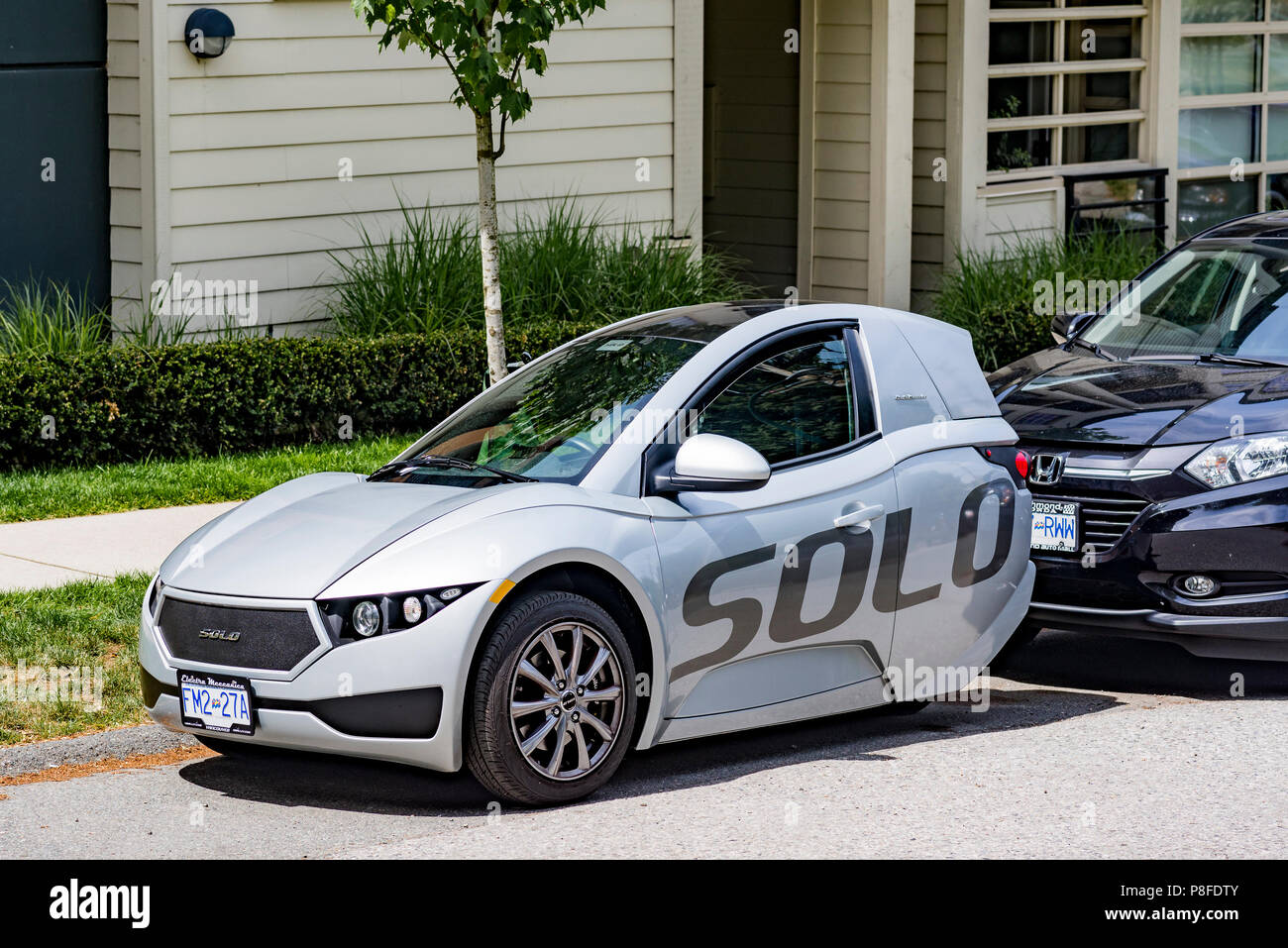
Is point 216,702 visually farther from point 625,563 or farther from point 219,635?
point 625,563

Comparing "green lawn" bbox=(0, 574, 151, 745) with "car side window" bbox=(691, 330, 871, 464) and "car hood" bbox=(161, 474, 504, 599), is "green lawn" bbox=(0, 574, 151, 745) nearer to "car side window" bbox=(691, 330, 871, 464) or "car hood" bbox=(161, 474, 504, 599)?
"car hood" bbox=(161, 474, 504, 599)

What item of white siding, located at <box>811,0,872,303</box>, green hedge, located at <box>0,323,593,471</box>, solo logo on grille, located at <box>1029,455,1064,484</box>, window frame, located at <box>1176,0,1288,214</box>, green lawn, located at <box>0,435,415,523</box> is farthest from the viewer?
window frame, located at <box>1176,0,1288,214</box>

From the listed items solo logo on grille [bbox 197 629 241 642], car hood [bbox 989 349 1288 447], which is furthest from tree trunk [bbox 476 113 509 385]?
solo logo on grille [bbox 197 629 241 642]

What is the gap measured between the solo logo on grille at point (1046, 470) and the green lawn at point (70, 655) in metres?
3.84

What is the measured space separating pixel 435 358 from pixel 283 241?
52.5 inches

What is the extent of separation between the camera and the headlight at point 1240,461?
7.65m

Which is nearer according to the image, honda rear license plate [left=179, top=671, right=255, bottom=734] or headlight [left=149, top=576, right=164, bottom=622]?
honda rear license plate [left=179, top=671, right=255, bottom=734]

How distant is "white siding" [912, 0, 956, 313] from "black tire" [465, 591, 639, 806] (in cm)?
1141

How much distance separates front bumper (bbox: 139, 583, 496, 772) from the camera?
5637mm

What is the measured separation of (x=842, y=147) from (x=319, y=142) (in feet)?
18.6

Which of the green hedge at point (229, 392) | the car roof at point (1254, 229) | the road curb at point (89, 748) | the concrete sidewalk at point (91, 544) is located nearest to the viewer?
the road curb at point (89, 748)

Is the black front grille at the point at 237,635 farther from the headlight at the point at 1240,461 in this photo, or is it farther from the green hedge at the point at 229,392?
the green hedge at the point at 229,392

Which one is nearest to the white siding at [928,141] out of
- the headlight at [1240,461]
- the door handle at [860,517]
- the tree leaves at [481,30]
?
the tree leaves at [481,30]

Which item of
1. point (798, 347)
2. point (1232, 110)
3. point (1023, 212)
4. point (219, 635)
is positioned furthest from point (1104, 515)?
point (1232, 110)
